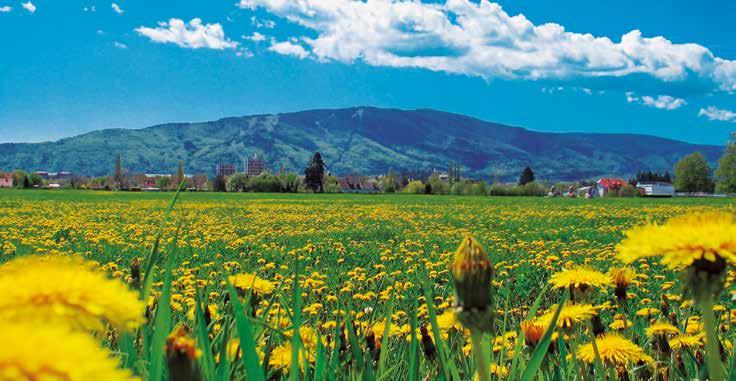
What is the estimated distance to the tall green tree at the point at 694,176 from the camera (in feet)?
369

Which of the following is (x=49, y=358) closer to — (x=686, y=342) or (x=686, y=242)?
(x=686, y=242)

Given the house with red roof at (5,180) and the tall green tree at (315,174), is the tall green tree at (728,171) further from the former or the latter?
the house with red roof at (5,180)

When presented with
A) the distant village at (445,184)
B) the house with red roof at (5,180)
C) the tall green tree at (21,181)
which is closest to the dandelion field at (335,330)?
the distant village at (445,184)

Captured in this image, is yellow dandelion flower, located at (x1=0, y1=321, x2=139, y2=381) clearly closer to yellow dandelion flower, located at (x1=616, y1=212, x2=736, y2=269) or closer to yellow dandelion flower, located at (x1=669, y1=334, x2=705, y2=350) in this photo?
yellow dandelion flower, located at (x1=616, y1=212, x2=736, y2=269)

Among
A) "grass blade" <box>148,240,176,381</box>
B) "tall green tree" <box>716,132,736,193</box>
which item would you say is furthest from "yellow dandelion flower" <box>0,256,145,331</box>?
"tall green tree" <box>716,132,736,193</box>

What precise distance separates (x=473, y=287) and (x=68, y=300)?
59 cm

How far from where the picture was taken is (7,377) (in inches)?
17.0

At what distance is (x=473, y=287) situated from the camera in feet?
3.11

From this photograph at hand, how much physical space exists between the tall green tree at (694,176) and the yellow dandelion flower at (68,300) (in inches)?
5053

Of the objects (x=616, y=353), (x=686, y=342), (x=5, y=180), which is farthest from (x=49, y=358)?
(x=5, y=180)

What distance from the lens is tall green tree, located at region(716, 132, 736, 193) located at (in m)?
91.8

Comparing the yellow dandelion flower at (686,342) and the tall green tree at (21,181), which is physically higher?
the tall green tree at (21,181)

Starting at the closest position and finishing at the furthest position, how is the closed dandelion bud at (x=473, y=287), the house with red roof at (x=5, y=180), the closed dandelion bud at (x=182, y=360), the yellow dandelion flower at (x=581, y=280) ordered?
→ the closed dandelion bud at (x=182, y=360)
the closed dandelion bud at (x=473, y=287)
the yellow dandelion flower at (x=581, y=280)
the house with red roof at (x=5, y=180)

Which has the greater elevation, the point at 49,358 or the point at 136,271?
the point at 49,358
